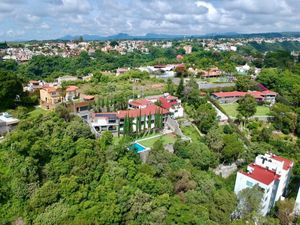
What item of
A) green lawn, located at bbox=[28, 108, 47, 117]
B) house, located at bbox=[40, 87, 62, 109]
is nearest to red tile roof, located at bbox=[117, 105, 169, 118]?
green lawn, located at bbox=[28, 108, 47, 117]

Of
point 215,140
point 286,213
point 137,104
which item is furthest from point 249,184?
point 137,104

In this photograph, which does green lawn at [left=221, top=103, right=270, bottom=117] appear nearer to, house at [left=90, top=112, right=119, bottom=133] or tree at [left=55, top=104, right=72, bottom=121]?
house at [left=90, top=112, right=119, bottom=133]

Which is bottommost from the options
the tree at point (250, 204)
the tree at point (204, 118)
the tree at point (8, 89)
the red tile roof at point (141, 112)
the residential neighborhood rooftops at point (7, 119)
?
the tree at point (250, 204)

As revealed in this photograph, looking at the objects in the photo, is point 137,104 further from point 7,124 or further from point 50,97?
point 7,124

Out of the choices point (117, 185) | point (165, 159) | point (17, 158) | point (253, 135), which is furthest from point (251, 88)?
point (17, 158)

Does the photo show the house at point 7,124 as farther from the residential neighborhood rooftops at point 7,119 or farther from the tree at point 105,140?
the tree at point 105,140

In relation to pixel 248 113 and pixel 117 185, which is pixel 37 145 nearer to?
pixel 117 185

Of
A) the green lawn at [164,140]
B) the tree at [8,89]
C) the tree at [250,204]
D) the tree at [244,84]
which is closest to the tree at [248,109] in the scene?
the tree at [244,84]
